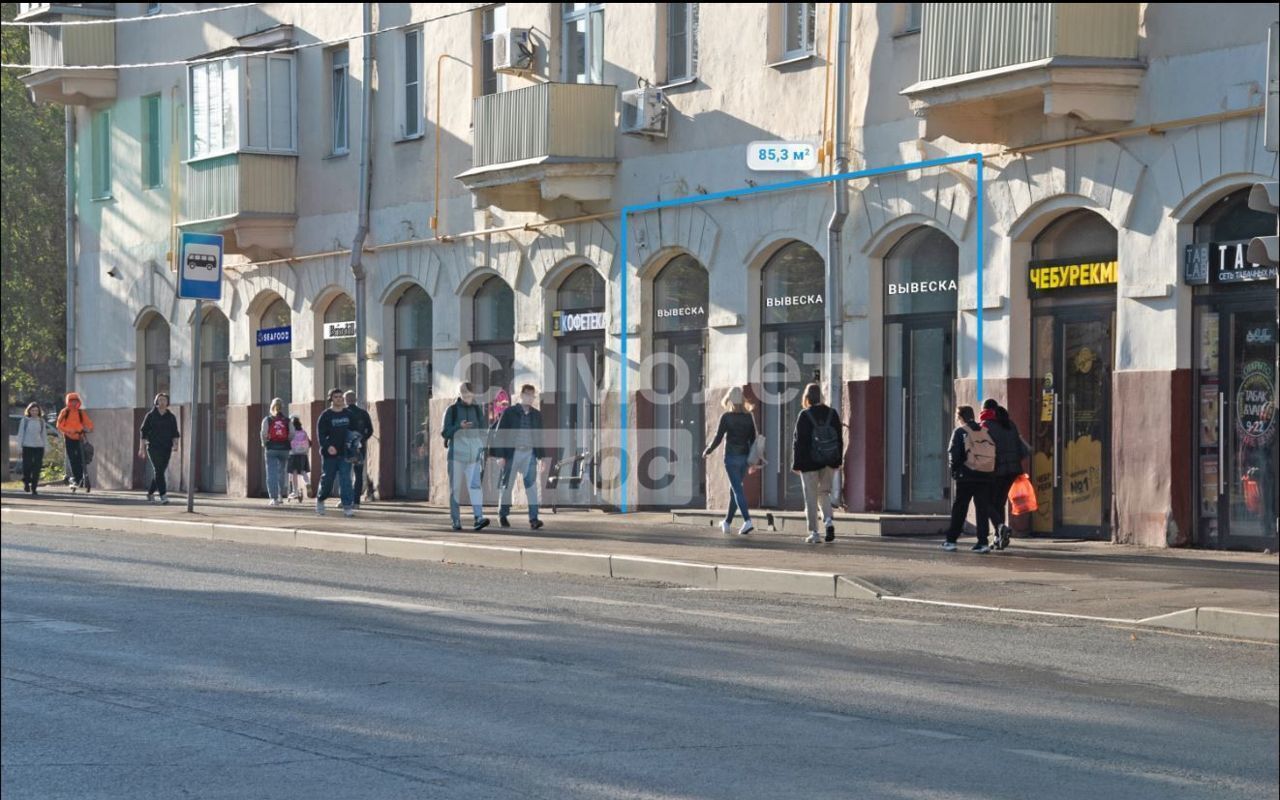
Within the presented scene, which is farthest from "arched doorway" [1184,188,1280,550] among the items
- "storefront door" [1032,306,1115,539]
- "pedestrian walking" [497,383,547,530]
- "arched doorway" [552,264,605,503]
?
"arched doorway" [552,264,605,503]

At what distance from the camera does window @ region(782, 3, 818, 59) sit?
23.4m

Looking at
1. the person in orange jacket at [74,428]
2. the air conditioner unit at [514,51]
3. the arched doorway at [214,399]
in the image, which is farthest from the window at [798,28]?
the arched doorway at [214,399]

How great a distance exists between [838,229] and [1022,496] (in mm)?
4812

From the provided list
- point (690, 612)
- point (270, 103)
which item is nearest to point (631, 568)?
point (690, 612)

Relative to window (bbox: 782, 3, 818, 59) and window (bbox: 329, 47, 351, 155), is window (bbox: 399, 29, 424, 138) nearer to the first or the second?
window (bbox: 329, 47, 351, 155)

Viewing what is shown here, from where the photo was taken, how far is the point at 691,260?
2545 cm

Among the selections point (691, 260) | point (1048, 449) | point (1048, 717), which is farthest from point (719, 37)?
point (1048, 717)

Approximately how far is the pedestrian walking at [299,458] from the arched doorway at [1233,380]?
14225mm

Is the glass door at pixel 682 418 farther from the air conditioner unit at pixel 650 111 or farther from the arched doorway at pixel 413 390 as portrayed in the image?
the arched doorway at pixel 413 390

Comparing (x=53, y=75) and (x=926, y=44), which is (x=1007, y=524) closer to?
(x=926, y=44)

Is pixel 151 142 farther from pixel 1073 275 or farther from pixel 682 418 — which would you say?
pixel 1073 275

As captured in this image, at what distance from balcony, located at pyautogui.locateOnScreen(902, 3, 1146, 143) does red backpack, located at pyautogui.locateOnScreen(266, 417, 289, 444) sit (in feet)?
37.1

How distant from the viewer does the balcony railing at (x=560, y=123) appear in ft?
84.2

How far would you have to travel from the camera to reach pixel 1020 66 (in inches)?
761
